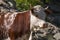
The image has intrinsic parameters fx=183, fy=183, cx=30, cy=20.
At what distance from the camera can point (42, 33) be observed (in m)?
4.10

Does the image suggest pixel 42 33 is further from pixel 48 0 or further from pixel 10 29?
pixel 48 0

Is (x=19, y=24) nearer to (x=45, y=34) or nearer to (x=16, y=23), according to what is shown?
(x=16, y=23)

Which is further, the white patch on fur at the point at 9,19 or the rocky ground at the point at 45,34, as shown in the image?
the rocky ground at the point at 45,34

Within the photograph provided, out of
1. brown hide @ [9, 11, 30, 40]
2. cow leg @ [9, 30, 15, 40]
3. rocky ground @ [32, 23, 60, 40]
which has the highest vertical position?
brown hide @ [9, 11, 30, 40]

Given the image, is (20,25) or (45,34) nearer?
(20,25)

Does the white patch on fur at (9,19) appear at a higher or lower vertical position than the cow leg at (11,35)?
higher

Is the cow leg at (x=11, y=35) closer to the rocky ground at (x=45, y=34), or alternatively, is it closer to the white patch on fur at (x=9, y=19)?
the white patch on fur at (x=9, y=19)

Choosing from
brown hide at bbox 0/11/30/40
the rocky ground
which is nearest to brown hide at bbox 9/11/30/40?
brown hide at bbox 0/11/30/40

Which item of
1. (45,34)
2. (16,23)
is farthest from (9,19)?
(45,34)

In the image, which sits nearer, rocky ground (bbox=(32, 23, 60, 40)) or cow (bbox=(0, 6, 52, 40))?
cow (bbox=(0, 6, 52, 40))

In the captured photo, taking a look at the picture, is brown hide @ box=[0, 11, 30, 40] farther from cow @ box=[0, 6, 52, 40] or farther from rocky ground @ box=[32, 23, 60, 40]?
rocky ground @ box=[32, 23, 60, 40]

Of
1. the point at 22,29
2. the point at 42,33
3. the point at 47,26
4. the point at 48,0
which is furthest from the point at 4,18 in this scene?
the point at 48,0

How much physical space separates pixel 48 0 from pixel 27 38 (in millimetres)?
7786

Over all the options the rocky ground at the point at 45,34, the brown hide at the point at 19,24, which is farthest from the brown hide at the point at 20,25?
the rocky ground at the point at 45,34
